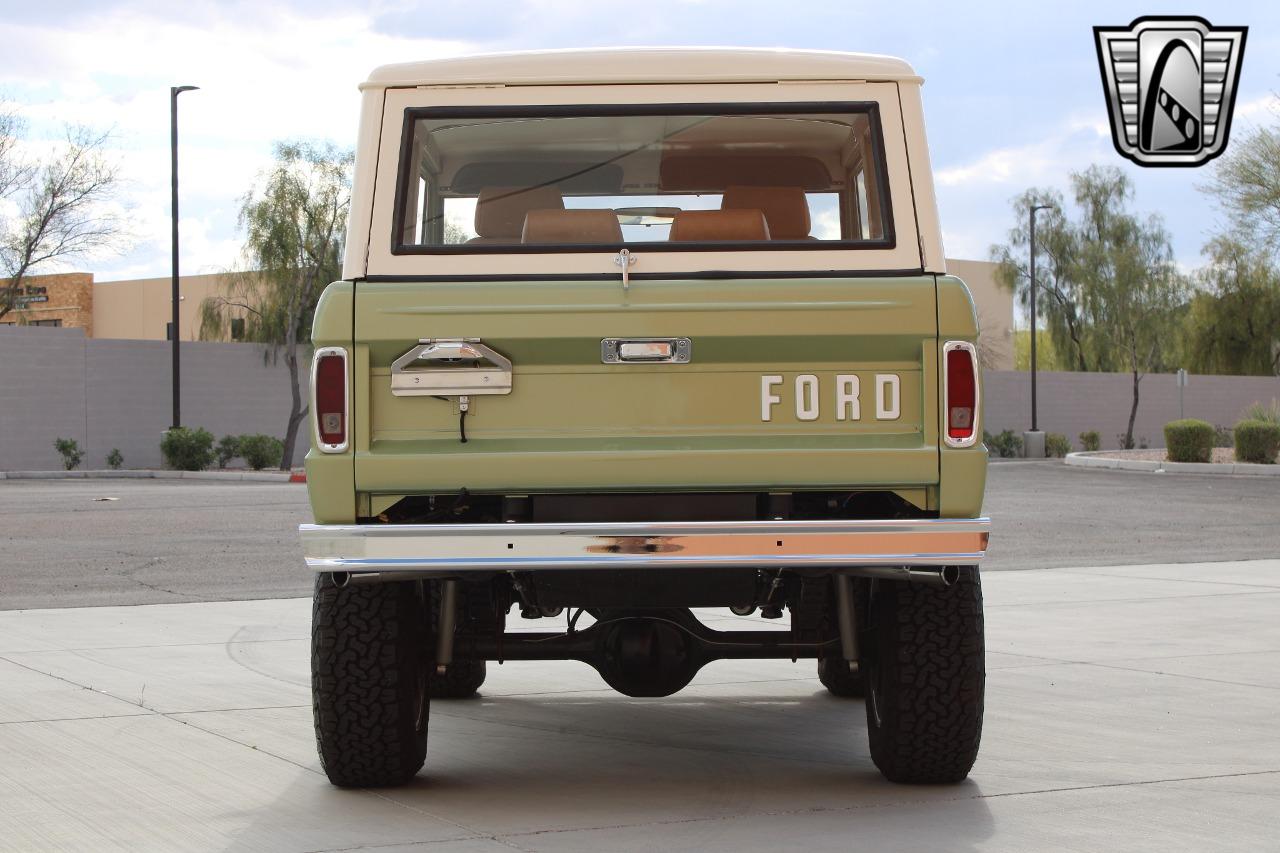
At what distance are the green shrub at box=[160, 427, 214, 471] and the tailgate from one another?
31.8 m

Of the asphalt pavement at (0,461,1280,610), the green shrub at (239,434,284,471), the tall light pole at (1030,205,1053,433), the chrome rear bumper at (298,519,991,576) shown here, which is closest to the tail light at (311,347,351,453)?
the chrome rear bumper at (298,519,991,576)

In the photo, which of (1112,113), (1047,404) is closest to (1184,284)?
(1047,404)

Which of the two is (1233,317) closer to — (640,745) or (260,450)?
(260,450)

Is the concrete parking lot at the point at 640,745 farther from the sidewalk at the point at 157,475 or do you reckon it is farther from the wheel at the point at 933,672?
the sidewalk at the point at 157,475

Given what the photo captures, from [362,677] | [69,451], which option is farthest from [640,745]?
[69,451]

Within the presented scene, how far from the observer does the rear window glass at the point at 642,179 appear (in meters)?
5.97

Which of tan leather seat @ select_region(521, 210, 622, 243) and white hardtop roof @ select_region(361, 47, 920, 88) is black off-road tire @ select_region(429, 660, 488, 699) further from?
white hardtop roof @ select_region(361, 47, 920, 88)

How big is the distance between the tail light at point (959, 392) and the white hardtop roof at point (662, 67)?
1.15 meters

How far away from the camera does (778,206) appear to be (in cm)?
627

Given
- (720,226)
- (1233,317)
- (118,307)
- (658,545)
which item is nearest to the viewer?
(658,545)

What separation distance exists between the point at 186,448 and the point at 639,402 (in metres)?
32.1

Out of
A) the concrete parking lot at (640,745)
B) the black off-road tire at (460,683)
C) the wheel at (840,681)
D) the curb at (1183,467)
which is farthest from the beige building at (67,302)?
the wheel at (840,681)

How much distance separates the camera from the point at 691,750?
6922 millimetres

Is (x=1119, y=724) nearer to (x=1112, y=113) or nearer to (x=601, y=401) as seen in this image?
(x=601, y=401)
